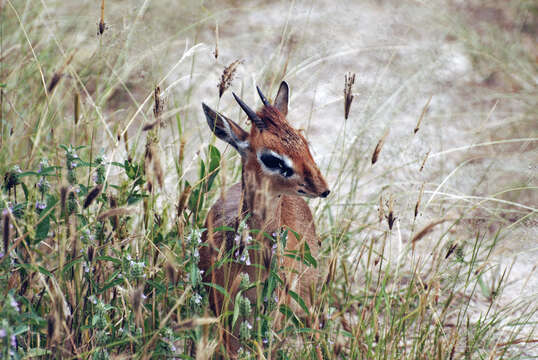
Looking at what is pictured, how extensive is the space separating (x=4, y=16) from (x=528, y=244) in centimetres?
436

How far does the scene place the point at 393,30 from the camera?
664cm

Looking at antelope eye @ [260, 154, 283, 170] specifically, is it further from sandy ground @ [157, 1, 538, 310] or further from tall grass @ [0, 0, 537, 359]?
sandy ground @ [157, 1, 538, 310]

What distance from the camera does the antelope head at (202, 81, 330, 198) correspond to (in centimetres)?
275

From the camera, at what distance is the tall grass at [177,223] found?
218 cm

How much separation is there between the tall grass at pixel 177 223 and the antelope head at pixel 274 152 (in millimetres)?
160

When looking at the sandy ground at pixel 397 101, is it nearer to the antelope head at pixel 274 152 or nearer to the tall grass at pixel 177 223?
the tall grass at pixel 177 223

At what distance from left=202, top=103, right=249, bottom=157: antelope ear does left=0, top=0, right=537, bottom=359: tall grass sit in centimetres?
11

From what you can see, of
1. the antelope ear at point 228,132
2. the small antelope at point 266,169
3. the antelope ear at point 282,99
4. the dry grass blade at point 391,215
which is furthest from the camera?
the antelope ear at point 282,99

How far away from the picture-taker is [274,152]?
2789 mm

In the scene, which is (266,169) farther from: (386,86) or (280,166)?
(386,86)

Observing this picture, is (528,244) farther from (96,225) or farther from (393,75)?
(393,75)

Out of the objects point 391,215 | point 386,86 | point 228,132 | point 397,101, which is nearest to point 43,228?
point 228,132

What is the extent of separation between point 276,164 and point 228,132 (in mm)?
289

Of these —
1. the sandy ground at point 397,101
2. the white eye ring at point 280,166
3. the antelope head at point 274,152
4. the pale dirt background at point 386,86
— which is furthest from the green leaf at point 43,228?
the sandy ground at point 397,101
